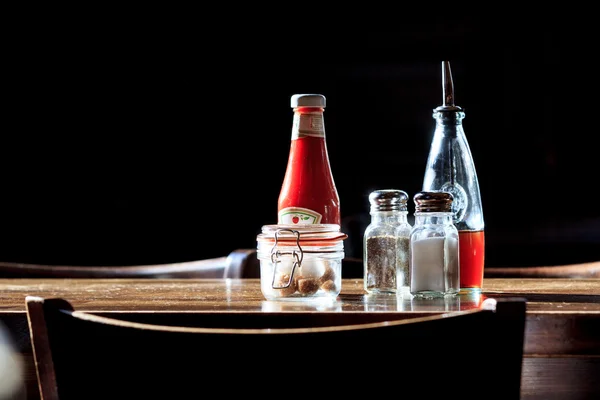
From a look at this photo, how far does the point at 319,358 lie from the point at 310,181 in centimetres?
58

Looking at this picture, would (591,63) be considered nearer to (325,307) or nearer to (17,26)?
(17,26)

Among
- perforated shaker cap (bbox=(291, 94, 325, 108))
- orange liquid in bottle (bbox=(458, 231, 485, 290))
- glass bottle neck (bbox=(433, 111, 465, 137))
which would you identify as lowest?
orange liquid in bottle (bbox=(458, 231, 485, 290))

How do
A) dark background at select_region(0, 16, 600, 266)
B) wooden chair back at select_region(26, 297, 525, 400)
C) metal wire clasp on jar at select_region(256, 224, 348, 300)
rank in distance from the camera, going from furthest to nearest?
1. dark background at select_region(0, 16, 600, 266)
2. metal wire clasp on jar at select_region(256, 224, 348, 300)
3. wooden chair back at select_region(26, 297, 525, 400)

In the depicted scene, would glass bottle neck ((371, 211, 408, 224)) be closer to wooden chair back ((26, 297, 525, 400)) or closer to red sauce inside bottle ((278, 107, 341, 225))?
red sauce inside bottle ((278, 107, 341, 225))

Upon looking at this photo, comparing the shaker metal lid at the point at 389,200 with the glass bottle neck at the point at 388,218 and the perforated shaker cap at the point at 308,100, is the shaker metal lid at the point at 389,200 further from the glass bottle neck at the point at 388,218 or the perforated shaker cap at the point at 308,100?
the perforated shaker cap at the point at 308,100

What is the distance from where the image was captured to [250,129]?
4.11 metres

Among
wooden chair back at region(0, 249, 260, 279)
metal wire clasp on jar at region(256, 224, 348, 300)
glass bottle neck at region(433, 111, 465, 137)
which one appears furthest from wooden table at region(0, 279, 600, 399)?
wooden chair back at region(0, 249, 260, 279)

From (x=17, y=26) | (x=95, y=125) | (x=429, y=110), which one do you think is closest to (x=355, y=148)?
(x=429, y=110)

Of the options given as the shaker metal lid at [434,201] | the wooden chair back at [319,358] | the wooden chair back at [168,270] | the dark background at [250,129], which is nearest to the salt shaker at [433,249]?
the shaker metal lid at [434,201]

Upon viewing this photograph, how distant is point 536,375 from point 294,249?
1.01 feet

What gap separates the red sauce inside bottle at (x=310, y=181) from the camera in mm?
1097

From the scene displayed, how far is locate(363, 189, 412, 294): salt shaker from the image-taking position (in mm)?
1024

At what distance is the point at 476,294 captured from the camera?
1023 mm

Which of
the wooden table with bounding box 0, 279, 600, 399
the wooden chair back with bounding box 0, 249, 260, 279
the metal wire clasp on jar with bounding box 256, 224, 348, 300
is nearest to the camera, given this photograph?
the wooden table with bounding box 0, 279, 600, 399
